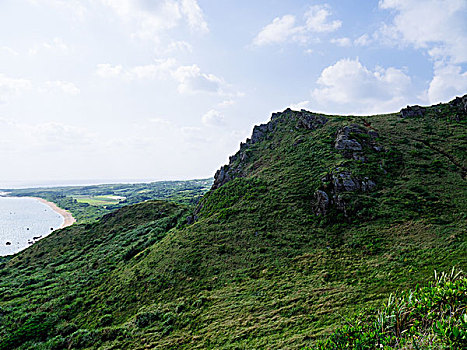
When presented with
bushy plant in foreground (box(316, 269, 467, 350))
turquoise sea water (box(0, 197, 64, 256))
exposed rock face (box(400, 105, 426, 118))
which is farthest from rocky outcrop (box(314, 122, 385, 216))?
turquoise sea water (box(0, 197, 64, 256))

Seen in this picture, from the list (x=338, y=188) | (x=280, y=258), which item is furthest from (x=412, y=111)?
(x=280, y=258)

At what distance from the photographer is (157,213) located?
254 ft

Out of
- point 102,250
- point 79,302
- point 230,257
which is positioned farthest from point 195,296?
point 102,250

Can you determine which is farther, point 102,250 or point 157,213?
point 157,213

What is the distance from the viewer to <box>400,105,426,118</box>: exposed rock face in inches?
2596

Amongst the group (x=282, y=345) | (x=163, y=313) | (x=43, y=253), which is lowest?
(x=43, y=253)

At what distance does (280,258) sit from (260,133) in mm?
A: 51613

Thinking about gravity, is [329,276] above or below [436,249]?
below

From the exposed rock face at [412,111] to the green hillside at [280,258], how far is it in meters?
4.39

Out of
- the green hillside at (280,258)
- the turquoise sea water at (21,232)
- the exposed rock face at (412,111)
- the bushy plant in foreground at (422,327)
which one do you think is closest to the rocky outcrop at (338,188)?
the green hillside at (280,258)

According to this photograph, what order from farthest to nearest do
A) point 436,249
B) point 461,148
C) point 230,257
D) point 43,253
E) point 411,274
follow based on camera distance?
point 43,253 → point 461,148 → point 230,257 → point 436,249 → point 411,274

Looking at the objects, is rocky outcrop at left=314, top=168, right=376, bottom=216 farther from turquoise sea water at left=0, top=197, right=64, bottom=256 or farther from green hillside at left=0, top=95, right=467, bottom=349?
turquoise sea water at left=0, top=197, right=64, bottom=256

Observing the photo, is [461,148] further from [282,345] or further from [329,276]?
[282,345]

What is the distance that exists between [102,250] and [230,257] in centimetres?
4092
